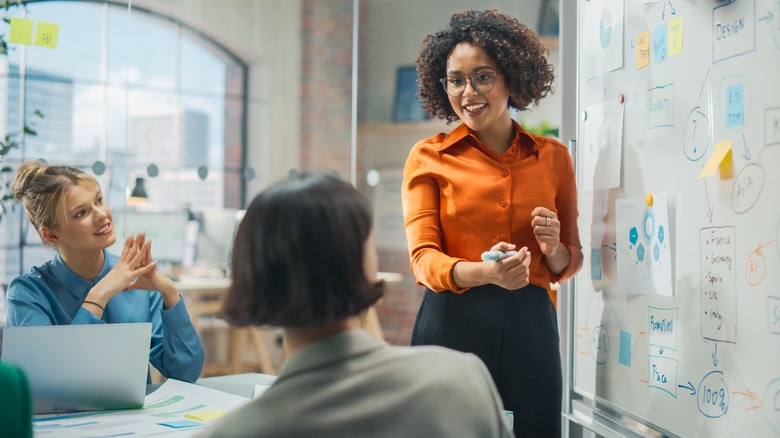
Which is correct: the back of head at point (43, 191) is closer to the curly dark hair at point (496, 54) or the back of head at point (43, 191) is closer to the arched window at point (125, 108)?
the curly dark hair at point (496, 54)

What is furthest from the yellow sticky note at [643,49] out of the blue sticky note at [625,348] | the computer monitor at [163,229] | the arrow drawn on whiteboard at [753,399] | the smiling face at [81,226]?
the computer monitor at [163,229]

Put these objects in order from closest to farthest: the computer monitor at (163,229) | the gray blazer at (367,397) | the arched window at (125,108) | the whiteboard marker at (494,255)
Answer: the gray blazer at (367,397) < the whiteboard marker at (494,255) < the arched window at (125,108) < the computer monitor at (163,229)

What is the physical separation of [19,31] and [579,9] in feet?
6.59

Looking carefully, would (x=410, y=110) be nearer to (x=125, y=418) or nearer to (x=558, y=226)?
(x=558, y=226)

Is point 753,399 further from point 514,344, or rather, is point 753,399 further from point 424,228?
point 424,228

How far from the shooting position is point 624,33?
1.97 m

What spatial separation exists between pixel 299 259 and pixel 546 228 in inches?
41.4

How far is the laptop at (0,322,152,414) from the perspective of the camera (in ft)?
4.72

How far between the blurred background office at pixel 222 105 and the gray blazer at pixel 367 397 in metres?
3.77

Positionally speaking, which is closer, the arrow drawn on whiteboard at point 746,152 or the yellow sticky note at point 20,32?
the arrow drawn on whiteboard at point 746,152

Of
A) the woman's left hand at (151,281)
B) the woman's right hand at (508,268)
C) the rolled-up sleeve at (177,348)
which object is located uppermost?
the woman's right hand at (508,268)

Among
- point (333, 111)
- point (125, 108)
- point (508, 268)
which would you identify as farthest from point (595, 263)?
point (333, 111)

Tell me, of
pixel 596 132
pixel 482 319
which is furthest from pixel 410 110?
pixel 482 319

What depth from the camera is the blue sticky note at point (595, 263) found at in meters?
2.11
